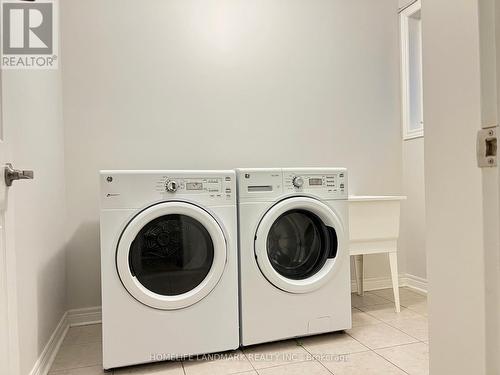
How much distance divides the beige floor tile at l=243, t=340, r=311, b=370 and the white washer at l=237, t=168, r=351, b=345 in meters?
0.06

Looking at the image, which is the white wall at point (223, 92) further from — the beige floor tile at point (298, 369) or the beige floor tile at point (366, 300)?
the beige floor tile at point (298, 369)

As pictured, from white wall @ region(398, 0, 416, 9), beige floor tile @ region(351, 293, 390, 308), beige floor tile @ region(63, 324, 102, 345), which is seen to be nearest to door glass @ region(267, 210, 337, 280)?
beige floor tile @ region(351, 293, 390, 308)

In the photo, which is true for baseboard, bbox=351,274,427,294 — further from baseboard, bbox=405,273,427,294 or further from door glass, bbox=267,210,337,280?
door glass, bbox=267,210,337,280

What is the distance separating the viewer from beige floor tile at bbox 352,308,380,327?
207 cm

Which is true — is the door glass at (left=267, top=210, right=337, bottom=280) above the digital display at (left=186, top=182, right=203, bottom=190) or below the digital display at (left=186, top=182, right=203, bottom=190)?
below

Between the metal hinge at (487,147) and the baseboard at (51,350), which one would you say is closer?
the metal hinge at (487,147)

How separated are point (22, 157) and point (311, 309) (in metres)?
1.46

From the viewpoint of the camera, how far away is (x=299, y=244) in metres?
1.88

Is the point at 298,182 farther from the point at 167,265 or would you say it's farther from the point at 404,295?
the point at 404,295

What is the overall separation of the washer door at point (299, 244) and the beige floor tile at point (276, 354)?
0.95 ft

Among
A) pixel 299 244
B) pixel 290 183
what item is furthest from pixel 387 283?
pixel 290 183

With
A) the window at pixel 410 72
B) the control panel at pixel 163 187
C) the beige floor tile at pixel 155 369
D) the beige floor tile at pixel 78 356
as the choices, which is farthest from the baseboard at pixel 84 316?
the window at pixel 410 72

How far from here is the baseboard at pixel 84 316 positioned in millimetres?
2113

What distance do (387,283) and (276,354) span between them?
1.40m
